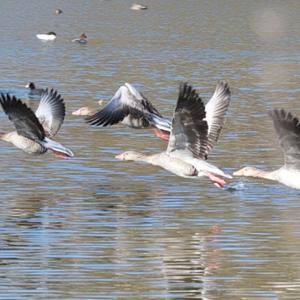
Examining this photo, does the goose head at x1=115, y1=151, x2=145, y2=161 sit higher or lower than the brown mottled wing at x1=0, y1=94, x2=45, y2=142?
lower

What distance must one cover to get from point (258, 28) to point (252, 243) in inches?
2028

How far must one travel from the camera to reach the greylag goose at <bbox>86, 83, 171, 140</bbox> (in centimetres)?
2062

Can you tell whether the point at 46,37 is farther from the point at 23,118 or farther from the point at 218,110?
the point at 23,118

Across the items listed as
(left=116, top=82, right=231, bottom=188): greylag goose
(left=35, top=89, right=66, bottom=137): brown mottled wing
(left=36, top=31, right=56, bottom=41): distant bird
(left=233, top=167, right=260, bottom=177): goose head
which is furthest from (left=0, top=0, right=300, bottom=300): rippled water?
(left=36, top=31, right=56, bottom=41): distant bird

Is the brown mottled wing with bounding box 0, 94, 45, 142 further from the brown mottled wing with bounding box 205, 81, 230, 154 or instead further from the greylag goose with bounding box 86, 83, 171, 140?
the brown mottled wing with bounding box 205, 81, 230, 154

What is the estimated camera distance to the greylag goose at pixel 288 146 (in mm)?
15742

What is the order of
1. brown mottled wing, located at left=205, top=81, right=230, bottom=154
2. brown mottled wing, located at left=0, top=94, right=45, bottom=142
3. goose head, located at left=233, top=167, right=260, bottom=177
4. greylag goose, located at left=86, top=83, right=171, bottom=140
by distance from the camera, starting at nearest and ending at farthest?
1. goose head, located at left=233, top=167, right=260, bottom=177
2. brown mottled wing, located at left=0, top=94, right=45, bottom=142
3. brown mottled wing, located at left=205, top=81, right=230, bottom=154
4. greylag goose, located at left=86, top=83, right=171, bottom=140

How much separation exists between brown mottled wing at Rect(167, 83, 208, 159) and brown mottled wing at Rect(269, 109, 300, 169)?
1238 mm

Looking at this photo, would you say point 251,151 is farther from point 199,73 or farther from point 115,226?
point 199,73

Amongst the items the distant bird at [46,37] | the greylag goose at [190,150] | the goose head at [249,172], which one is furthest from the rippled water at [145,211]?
the distant bird at [46,37]

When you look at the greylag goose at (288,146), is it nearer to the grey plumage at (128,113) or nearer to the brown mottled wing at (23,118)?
the grey plumage at (128,113)

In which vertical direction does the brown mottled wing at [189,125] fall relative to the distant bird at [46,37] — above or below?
below

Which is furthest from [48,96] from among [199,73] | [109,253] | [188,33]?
[188,33]

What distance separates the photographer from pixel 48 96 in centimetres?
2097
